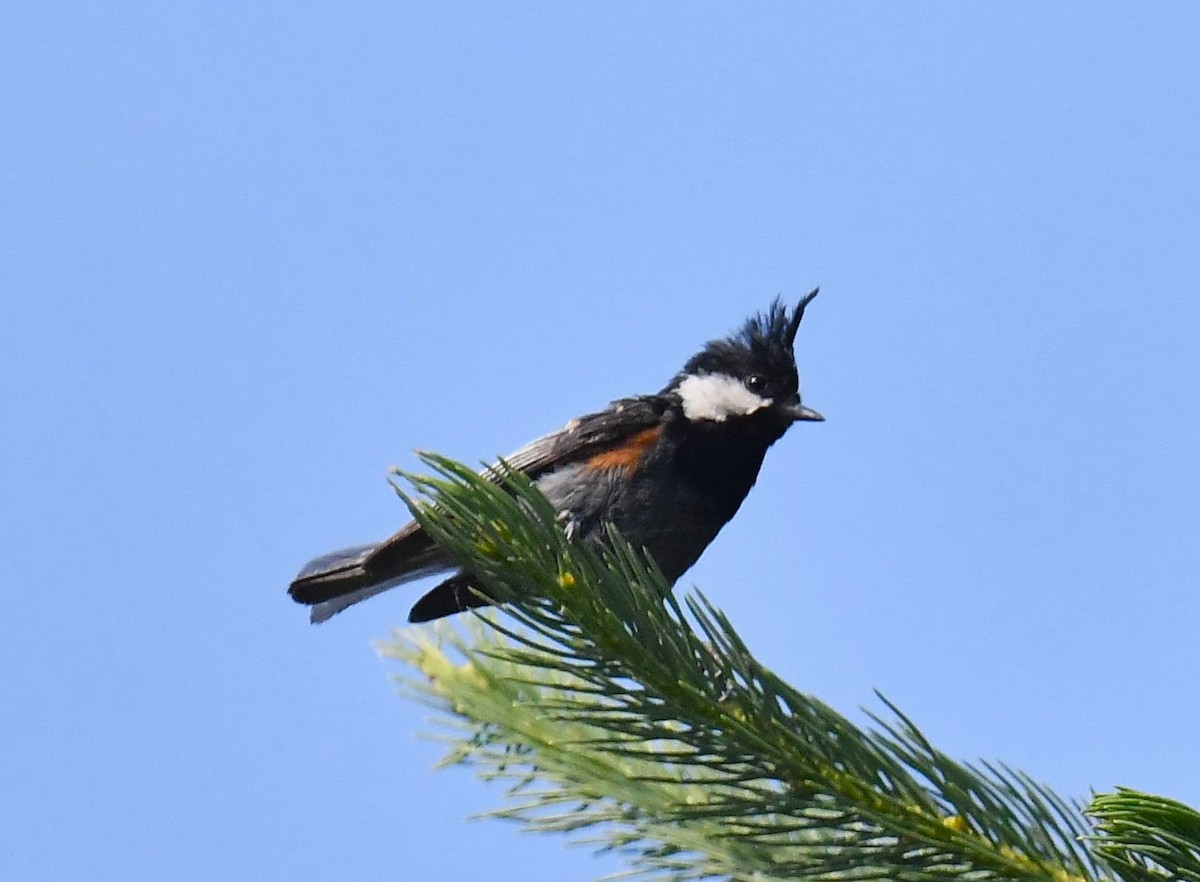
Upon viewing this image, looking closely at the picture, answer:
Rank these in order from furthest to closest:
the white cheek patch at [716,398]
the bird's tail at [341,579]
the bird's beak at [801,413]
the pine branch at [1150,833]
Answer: the bird's beak at [801,413], the white cheek patch at [716,398], the bird's tail at [341,579], the pine branch at [1150,833]

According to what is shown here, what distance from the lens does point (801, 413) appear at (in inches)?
176

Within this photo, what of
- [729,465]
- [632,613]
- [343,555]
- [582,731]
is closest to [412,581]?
[343,555]

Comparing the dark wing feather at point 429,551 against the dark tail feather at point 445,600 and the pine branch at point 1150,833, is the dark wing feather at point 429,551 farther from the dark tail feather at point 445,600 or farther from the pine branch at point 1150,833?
the pine branch at point 1150,833

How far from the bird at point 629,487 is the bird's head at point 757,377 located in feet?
0.03

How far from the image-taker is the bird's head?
4410 mm

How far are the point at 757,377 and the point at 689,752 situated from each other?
2843 millimetres

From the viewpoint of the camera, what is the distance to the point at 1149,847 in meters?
1.34

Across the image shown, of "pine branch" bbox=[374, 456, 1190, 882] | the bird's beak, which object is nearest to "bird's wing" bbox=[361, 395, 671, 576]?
the bird's beak

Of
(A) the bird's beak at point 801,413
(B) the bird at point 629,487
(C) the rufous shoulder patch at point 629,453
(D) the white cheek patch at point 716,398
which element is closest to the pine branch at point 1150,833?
(B) the bird at point 629,487

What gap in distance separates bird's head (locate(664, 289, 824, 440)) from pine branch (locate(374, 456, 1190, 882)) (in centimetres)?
234

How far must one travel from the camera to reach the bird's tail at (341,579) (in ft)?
13.7

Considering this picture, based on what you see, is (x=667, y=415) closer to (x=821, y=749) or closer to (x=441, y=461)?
(x=441, y=461)

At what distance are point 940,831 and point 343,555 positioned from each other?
297 cm

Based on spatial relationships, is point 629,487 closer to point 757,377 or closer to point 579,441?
point 579,441
